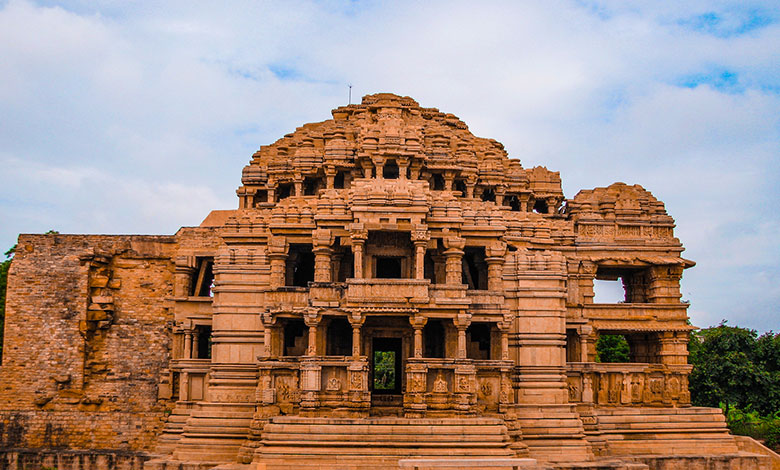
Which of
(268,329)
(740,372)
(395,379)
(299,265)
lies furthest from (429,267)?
(740,372)

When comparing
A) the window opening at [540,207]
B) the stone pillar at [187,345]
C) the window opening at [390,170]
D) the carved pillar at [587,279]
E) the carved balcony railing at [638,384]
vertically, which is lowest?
the carved balcony railing at [638,384]

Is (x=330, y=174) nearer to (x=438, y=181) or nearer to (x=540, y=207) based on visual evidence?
(x=438, y=181)

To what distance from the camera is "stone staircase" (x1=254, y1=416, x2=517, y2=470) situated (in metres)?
20.9

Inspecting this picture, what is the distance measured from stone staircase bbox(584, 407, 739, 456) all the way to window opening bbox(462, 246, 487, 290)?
5609 mm

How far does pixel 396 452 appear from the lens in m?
20.9

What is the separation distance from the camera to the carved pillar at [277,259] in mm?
25172

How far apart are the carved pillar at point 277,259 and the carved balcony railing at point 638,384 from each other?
35.0ft

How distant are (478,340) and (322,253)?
20.7 ft

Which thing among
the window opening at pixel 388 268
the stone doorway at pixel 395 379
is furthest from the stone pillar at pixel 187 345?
the window opening at pixel 388 268

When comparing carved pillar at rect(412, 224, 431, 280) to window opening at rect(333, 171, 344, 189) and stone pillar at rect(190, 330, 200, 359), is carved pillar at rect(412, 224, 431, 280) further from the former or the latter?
stone pillar at rect(190, 330, 200, 359)

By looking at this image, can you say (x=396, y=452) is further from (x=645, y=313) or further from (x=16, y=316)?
(x=16, y=316)

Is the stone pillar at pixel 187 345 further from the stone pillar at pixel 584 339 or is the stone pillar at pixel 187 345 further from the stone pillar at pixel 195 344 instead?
the stone pillar at pixel 584 339

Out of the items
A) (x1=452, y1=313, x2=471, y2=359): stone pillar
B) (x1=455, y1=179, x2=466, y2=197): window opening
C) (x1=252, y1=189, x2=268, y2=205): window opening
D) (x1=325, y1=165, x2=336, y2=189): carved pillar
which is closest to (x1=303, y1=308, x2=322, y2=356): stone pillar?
(x1=452, y1=313, x2=471, y2=359): stone pillar

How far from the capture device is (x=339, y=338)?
26422 mm
